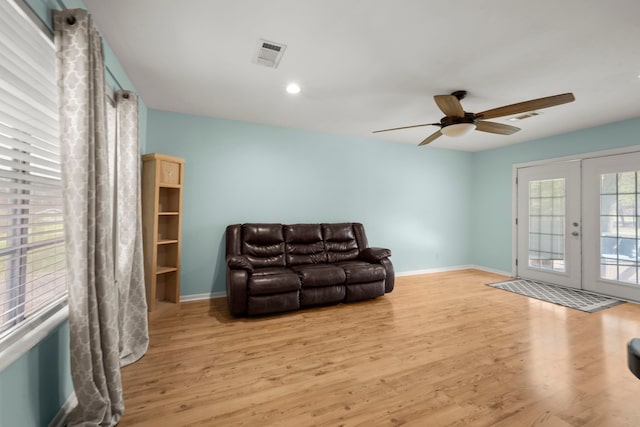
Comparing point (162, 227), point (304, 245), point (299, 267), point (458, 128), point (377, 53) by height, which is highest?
point (377, 53)

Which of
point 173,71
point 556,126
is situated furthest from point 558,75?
point 173,71

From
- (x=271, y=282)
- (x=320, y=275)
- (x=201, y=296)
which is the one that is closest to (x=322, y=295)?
(x=320, y=275)

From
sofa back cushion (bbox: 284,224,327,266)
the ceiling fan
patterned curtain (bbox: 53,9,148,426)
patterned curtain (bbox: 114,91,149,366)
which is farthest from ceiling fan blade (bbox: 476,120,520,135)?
patterned curtain (bbox: 114,91,149,366)

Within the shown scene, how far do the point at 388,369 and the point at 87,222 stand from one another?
2278mm

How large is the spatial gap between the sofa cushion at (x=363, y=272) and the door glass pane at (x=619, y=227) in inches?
132

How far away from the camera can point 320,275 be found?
350 centimetres

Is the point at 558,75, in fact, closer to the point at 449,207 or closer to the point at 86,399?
the point at 449,207

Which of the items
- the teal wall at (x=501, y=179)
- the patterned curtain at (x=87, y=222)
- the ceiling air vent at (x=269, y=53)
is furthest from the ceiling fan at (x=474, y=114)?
the patterned curtain at (x=87, y=222)

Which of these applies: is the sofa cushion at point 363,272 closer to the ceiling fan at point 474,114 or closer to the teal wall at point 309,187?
A: the teal wall at point 309,187

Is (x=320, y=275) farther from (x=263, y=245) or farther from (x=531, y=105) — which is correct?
(x=531, y=105)

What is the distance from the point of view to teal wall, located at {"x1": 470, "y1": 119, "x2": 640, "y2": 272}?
4211 millimetres

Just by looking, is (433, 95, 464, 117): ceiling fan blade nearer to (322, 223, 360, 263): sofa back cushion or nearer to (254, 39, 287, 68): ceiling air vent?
(254, 39, 287, 68): ceiling air vent

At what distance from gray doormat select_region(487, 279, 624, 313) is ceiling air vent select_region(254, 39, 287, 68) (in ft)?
15.3

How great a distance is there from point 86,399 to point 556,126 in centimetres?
602
